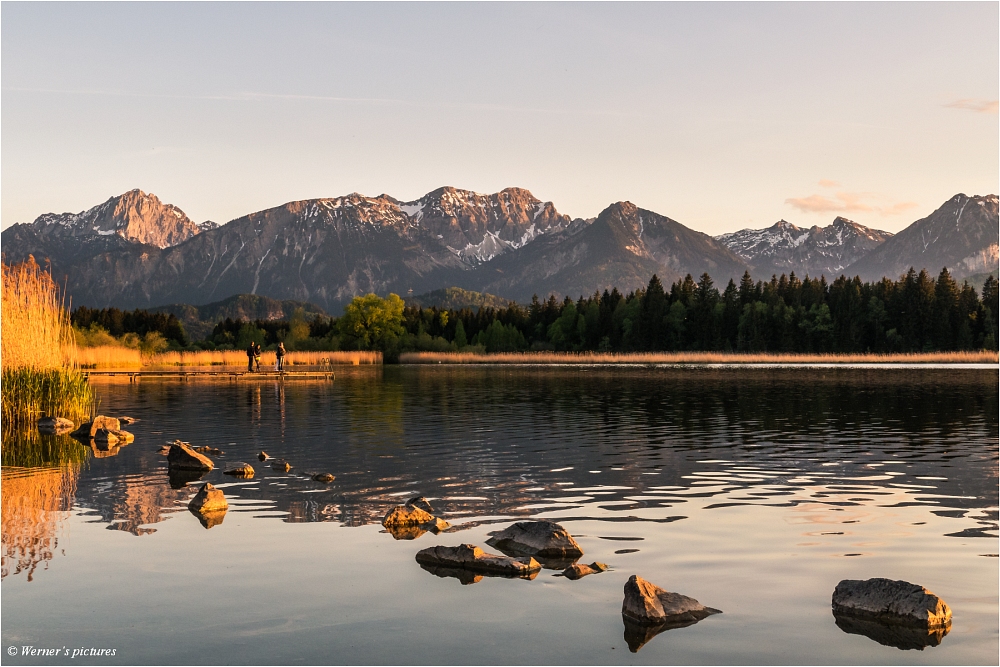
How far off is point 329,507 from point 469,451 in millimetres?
9635

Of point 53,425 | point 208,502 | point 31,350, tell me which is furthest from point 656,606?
point 31,350

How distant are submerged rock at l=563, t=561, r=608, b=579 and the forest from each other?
133080 millimetres

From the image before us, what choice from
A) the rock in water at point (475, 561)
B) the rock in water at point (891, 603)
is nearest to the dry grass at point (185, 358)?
the rock in water at point (475, 561)

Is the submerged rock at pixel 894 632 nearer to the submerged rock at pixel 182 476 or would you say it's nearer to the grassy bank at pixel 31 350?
the submerged rock at pixel 182 476

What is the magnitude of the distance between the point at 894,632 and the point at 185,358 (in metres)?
91.5

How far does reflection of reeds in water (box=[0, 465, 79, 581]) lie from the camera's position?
14.4 meters

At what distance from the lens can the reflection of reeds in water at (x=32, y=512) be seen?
565 inches

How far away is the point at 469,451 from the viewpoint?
28000mm

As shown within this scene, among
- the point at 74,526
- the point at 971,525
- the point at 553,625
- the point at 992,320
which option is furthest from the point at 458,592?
the point at 992,320

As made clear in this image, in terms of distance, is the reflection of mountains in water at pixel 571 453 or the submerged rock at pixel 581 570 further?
the reflection of mountains in water at pixel 571 453

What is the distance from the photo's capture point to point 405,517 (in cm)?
1697

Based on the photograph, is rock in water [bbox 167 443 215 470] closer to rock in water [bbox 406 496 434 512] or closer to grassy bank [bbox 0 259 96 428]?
rock in water [bbox 406 496 434 512]

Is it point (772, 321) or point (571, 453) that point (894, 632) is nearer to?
point (571, 453)

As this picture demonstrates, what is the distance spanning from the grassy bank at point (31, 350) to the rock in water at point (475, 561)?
2402 centimetres
